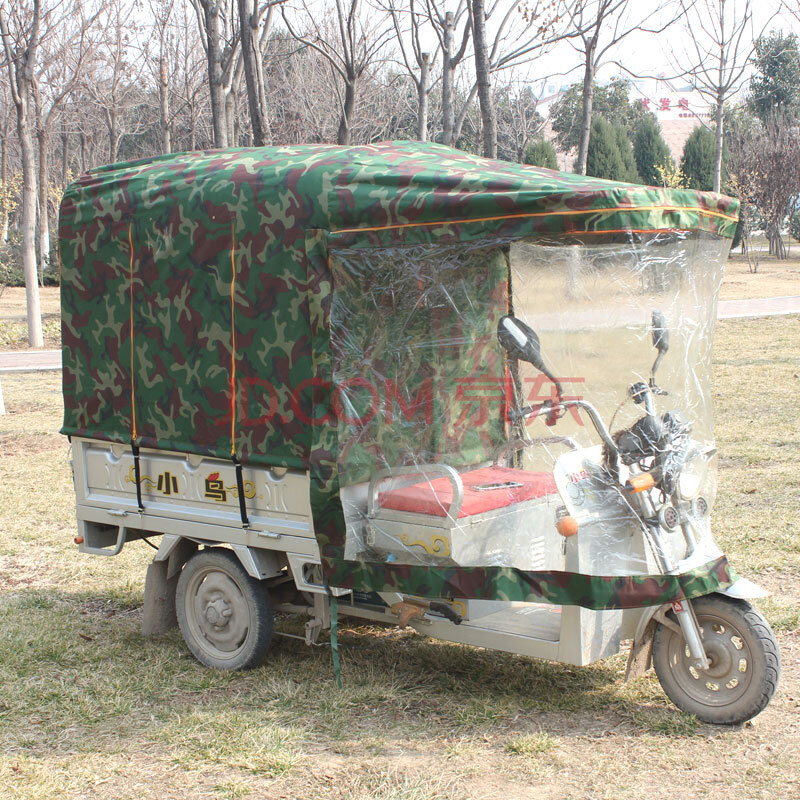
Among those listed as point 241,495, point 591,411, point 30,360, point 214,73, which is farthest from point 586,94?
point 591,411

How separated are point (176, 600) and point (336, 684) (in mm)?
1076

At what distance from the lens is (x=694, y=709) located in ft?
13.9

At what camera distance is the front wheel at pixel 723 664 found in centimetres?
407

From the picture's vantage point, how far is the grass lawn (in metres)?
3.88

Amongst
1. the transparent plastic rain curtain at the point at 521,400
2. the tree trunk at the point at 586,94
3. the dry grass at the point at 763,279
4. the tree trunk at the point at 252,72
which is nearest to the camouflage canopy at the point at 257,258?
the transparent plastic rain curtain at the point at 521,400

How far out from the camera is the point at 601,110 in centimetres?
4950

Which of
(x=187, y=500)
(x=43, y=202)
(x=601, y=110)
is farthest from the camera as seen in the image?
(x=601, y=110)

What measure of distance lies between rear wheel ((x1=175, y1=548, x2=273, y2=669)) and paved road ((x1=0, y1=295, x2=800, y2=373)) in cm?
1129

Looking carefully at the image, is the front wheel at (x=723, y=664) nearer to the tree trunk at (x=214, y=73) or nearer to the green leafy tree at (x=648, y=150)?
the tree trunk at (x=214, y=73)

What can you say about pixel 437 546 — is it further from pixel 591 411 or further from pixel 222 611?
pixel 222 611

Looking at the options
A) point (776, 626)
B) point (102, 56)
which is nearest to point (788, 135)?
point (102, 56)

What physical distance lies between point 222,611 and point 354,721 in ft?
3.50

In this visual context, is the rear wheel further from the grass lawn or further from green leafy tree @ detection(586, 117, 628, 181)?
green leafy tree @ detection(586, 117, 628, 181)

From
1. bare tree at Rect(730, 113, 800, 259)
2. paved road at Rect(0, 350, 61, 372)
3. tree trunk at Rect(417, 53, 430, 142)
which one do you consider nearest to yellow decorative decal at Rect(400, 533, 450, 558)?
tree trunk at Rect(417, 53, 430, 142)
